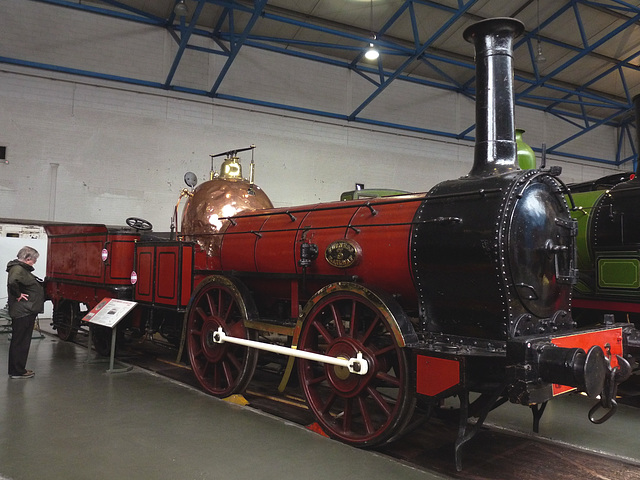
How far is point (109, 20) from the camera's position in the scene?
11.4 metres

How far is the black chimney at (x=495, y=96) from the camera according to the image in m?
3.58

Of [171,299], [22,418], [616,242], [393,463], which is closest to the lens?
[393,463]

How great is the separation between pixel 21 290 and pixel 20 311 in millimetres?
222

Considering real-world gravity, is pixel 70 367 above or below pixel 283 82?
below

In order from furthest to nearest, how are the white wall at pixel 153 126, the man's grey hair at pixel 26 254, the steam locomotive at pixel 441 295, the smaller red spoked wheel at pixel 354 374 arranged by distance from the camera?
1. the white wall at pixel 153 126
2. the man's grey hair at pixel 26 254
3. the smaller red spoked wheel at pixel 354 374
4. the steam locomotive at pixel 441 295

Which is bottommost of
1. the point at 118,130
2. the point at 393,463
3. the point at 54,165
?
the point at 393,463

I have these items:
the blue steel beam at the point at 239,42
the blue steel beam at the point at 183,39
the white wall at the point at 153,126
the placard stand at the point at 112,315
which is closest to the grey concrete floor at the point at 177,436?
the placard stand at the point at 112,315

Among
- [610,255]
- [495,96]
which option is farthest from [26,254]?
[610,255]

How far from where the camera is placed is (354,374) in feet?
12.0

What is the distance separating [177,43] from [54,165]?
3984mm

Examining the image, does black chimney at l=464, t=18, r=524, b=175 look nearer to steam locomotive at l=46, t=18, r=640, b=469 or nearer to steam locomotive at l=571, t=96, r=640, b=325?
steam locomotive at l=46, t=18, r=640, b=469

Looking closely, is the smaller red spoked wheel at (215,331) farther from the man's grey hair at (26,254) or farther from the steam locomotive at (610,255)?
the steam locomotive at (610,255)

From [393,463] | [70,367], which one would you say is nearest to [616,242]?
[393,463]

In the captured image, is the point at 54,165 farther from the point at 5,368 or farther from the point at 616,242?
the point at 616,242
